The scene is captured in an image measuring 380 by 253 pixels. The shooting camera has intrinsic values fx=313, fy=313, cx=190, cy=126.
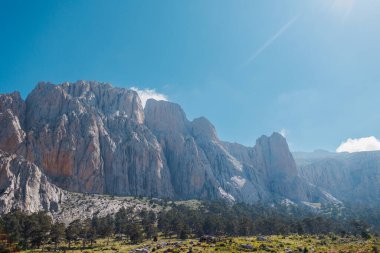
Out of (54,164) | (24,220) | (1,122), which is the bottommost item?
(24,220)

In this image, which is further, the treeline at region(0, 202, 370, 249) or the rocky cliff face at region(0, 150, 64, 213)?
the rocky cliff face at region(0, 150, 64, 213)

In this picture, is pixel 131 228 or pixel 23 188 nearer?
pixel 131 228

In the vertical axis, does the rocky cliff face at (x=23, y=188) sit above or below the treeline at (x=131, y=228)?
above

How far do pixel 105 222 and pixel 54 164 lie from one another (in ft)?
278

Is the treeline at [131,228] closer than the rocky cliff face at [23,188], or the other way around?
the treeline at [131,228]

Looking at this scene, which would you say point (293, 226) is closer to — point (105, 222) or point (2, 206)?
point (105, 222)

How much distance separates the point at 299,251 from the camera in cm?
8531

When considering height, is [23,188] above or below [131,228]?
above

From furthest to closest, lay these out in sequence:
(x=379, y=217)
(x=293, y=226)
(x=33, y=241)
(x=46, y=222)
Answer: (x=379, y=217), (x=293, y=226), (x=46, y=222), (x=33, y=241)

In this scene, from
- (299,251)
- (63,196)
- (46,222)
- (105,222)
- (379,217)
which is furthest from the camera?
(379,217)

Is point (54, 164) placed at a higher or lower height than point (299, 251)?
higher

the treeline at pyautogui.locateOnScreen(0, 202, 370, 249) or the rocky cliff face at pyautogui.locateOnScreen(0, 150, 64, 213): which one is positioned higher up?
the rocky cliff face at pyautogui.locateOnScreen(0, 150, 64, 213)

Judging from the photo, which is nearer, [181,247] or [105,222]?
[181,247]

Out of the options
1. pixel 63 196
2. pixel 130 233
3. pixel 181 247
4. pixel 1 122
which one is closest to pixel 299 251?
pixel 181 247
